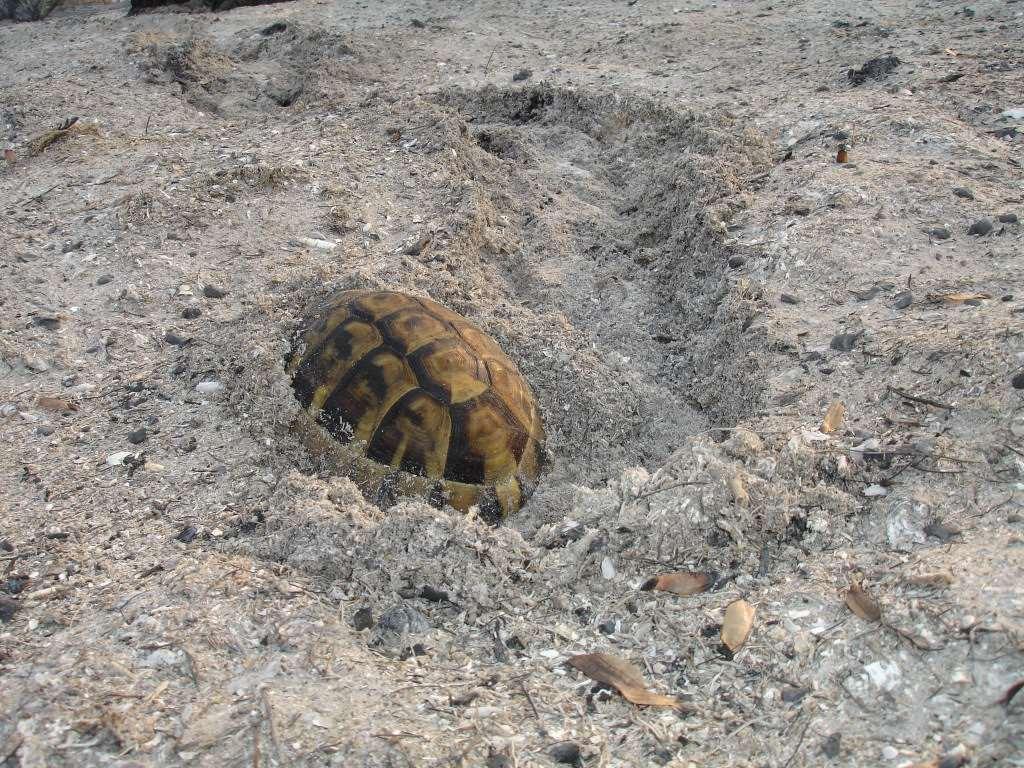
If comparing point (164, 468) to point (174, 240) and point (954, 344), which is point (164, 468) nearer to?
point (174, 240)

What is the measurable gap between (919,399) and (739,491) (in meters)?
0.77

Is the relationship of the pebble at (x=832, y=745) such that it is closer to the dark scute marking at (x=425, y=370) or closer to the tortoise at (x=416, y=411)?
the tortoise at (x=416, y=411)

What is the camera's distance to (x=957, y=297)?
3.26 meters

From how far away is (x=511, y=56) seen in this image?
20.3 feet

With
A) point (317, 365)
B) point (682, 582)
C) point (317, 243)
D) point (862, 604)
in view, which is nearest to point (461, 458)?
point (317, 365)

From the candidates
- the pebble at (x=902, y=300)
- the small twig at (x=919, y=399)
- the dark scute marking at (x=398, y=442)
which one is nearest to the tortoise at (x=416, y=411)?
the dark scute marking at (x=398, y=442)

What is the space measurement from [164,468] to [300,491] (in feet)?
1.86

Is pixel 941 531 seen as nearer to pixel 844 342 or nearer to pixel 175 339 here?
pixel 844 342

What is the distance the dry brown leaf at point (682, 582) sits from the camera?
2.34 m

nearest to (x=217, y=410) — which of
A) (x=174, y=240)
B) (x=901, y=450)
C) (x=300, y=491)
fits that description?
(x=300, y=491)

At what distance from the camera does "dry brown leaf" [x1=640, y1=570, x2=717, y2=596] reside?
7.68ft

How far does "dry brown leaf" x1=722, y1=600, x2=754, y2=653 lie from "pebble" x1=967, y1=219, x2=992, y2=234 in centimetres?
235

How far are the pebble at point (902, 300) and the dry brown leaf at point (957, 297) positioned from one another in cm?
8

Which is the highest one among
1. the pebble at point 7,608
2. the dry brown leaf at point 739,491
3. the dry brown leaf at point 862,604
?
the dry brown leaf at point 739,491
